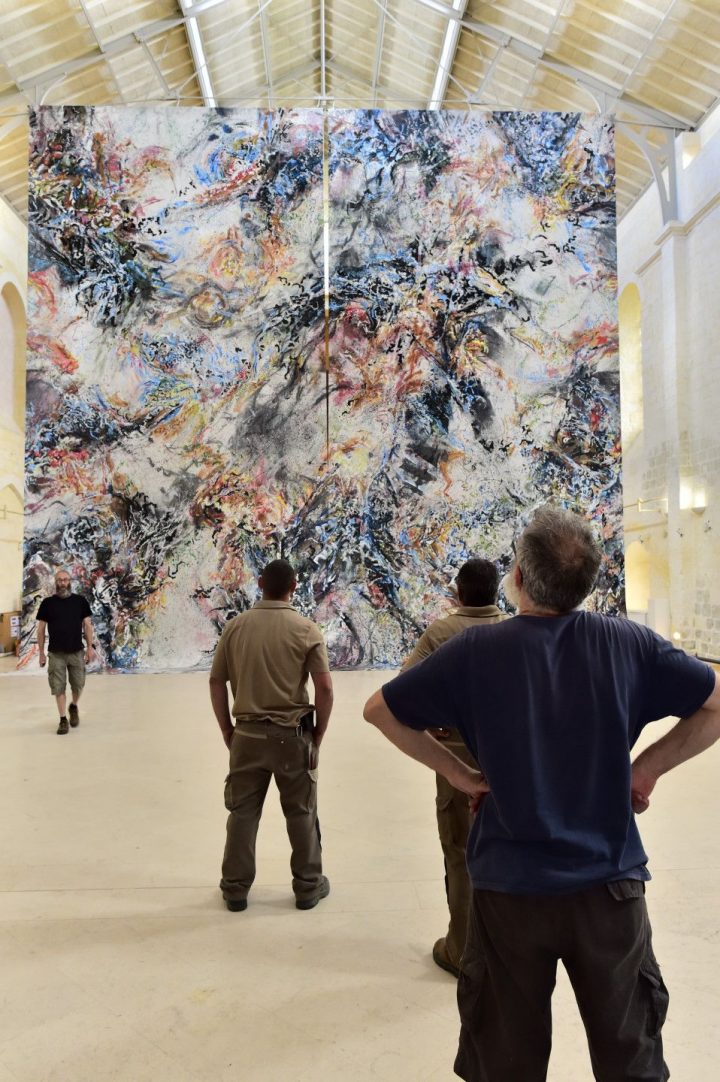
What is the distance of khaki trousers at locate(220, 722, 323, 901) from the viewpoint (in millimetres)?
3713

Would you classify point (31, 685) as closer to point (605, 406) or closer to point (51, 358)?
point (51, 358)

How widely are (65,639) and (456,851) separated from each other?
20.0 feet

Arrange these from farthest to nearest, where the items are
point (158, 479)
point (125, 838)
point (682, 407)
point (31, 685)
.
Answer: point (682, 407)
point (158, 479)
point (31, 685)
point (125, 838)

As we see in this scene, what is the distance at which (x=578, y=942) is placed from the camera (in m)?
1.68

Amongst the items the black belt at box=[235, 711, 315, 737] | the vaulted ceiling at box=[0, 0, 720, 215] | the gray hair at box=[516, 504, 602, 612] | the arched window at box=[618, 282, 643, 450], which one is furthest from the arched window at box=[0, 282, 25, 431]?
the gray hair at box=[516, 504, 602, 612]

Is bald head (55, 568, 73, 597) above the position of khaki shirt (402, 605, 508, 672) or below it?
above

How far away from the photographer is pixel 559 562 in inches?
70.8

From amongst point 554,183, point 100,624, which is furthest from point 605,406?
point 100,624

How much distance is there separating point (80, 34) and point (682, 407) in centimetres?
1245

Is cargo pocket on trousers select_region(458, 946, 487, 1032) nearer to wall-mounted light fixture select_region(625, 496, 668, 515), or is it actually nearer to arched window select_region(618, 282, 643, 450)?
wall-mounted light fixture select_region(625, 496, 668, 515)

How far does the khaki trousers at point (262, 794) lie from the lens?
3.71m

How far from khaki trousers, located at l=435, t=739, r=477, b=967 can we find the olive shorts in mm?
5982

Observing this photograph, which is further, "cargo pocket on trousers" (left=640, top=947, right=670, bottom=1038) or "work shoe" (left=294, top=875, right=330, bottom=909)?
"work shoe" (left=294, top=875, right=330, bottom=909)

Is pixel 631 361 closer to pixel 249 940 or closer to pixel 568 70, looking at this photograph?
pixel 568 70
